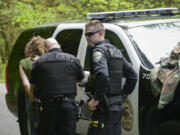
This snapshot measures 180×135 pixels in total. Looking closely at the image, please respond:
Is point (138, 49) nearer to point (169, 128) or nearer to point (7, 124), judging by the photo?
point (169, 128)

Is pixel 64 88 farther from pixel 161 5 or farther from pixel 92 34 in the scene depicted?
pixel 161 5

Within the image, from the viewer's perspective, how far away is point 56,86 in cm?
422

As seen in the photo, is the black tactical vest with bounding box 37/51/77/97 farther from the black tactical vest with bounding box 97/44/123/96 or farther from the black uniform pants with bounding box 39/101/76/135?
the black tactical vest with bounding box 97/44/123/96

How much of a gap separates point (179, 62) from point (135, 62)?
0.79 m

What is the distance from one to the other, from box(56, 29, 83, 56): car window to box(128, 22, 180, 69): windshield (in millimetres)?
923

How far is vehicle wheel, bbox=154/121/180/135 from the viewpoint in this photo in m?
3.58

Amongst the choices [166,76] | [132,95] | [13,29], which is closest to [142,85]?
[132,95]

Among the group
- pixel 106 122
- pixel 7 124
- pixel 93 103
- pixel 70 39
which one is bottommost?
pixel 7 124

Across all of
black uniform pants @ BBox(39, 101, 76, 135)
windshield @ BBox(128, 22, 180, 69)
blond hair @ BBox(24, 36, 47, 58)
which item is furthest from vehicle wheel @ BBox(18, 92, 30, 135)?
windshield @ BBox(128, 22, 180, 69)

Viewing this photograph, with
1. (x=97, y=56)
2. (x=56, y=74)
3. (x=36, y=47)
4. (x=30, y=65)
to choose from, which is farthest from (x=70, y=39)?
(x=97, y=56)

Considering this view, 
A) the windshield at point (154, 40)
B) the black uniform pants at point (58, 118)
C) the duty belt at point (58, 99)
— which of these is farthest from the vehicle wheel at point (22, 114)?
the windshield at point (154, 40)

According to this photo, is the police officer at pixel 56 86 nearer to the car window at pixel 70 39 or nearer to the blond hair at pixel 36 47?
the blond hair at pixel 36 47

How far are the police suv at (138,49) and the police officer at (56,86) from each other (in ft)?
1.79

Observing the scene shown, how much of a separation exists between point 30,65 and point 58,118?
1078 mm
